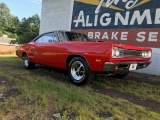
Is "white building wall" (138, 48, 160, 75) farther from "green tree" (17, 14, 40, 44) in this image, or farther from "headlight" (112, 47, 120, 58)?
"green tree" (17, 14, 40, 44)

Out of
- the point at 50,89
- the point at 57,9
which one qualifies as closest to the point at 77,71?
the point at 50,89

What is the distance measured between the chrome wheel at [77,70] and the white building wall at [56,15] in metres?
6.31

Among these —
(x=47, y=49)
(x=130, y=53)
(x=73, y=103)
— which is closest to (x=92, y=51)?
(x=130, y=53)

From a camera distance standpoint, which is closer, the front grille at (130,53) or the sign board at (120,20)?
the front grille at (130,53)

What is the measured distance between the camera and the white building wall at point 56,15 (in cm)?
1194

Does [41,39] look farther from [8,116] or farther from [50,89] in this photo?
[8,116]

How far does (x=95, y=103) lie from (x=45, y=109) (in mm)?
951

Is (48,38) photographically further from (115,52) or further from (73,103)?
(73,103)

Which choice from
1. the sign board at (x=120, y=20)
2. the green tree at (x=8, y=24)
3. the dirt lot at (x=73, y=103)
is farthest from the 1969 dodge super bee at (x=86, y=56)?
the green tree at (x=8, y=24)

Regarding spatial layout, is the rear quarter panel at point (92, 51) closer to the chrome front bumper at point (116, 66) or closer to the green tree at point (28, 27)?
the chrome front bumper at point (116, 66)

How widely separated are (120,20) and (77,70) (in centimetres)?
444

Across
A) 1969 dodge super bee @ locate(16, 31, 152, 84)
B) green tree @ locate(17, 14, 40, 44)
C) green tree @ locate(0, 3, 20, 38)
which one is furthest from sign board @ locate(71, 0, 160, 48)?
green tree @ locate(0, 3, 20, 38)

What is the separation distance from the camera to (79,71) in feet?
18.8

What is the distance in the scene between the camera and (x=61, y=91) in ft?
15.4
